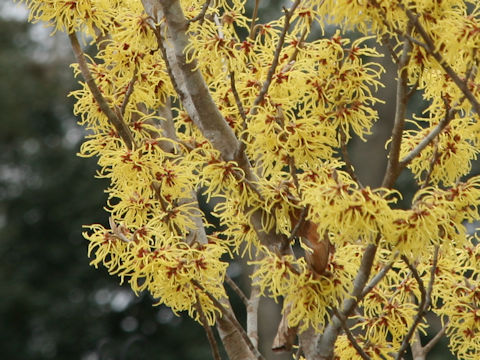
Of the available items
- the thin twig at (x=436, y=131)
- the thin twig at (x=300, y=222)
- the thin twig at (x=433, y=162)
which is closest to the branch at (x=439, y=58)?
the thin twig at (x=436, y=131)

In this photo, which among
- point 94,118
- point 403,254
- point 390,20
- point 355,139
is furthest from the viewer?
point 355,139

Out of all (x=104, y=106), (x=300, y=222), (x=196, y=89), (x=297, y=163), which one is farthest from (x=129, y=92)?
(x=300, y=222)

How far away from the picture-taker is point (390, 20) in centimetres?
224

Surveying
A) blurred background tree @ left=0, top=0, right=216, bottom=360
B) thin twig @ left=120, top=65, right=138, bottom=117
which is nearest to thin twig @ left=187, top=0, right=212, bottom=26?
thin twig @ left=120, top=65, right=138, bottom=117

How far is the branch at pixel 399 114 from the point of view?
237cm

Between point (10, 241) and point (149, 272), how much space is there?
10.1m

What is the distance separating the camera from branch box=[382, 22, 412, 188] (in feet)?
7.77

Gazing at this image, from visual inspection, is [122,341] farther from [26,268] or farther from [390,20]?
[390,20]

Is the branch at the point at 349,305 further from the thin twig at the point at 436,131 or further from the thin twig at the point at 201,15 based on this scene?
the thin twig at the point at 201,15

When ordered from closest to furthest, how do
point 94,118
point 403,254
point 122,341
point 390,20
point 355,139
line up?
point 390,20 < point 403,254 < point 94,118 < point 355,139 < point 122,341

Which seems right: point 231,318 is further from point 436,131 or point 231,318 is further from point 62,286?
point 62,286

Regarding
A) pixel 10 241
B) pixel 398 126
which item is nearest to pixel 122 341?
pixel 10 241

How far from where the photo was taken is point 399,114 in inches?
93.9

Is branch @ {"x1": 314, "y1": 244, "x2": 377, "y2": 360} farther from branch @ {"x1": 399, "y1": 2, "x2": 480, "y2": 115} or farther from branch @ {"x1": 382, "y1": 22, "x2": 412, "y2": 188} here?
branch @ {"x1": 399, "y1": 2, "x2": 480, "y2": 115}
